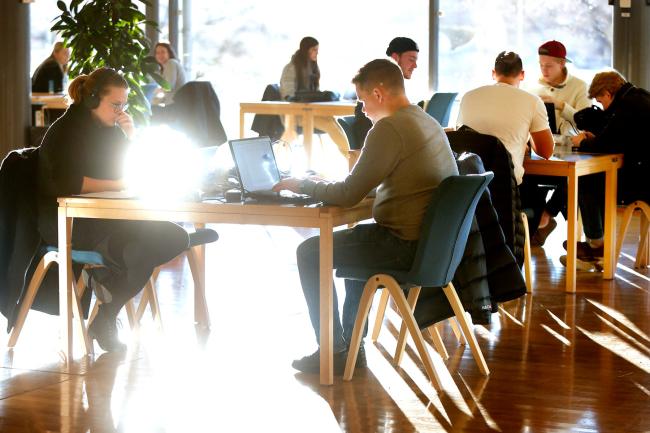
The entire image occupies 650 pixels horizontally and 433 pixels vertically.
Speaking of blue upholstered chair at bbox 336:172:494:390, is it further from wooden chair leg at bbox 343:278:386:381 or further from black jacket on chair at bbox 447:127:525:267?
black jacket on chair at bbox 447:127:525:267

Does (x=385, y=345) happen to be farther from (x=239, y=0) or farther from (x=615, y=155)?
(x=239, y=0)

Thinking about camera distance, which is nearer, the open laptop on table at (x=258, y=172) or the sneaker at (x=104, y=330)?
the open laptop on table at (x=258, y=172)

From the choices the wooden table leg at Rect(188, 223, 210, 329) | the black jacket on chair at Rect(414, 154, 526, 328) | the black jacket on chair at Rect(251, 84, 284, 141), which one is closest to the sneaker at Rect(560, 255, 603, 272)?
the black jacket on chair at Rect(414, 154, 526, 328)

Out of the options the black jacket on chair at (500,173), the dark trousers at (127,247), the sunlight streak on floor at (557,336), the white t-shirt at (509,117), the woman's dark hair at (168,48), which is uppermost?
the woman's dark hair at (168,48)

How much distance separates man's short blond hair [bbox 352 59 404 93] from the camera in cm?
432

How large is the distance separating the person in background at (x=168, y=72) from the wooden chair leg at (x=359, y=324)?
657 centimetres

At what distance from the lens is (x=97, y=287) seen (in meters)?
4.73

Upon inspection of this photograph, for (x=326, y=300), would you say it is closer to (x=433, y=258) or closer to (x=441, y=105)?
(x=433, y=258)

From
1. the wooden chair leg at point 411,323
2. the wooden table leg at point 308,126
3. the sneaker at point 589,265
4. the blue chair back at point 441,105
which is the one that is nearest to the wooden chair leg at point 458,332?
the wooden chair leg at point 411,323

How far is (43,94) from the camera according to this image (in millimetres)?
10242

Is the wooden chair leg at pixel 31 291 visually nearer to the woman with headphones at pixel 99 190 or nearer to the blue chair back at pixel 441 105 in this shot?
the woman with headphones at pixel 99 190

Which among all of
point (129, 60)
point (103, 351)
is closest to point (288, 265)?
point (129, 60)

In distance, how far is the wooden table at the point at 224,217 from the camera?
4.20 meters

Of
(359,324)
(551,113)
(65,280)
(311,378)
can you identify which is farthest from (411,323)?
(551,113)
